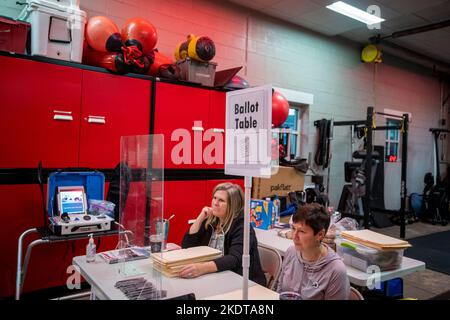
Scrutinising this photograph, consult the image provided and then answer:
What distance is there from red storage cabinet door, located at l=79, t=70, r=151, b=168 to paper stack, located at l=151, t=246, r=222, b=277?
1.53m

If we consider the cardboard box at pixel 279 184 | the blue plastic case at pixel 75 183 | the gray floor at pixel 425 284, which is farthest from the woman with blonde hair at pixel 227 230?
the gray floor at pixel 425 284

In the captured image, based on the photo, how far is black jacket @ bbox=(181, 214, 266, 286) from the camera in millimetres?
1826

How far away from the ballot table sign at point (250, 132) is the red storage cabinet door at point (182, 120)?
2.11 m

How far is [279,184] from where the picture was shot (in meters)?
4.53

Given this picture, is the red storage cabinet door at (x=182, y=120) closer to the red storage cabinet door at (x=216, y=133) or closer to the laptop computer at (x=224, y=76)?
the red storage cabinet door at (x=216, y=133)

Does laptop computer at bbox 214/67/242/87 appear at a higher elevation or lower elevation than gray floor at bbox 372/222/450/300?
higher

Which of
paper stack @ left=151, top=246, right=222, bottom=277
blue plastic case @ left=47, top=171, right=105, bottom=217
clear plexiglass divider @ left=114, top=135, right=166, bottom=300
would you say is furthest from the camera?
blue plastic case @ left=47, top=171, right=105, bottom=217

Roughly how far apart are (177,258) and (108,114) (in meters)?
1.80

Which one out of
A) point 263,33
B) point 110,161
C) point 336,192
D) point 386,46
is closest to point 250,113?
point 110,161

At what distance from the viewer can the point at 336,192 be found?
20.1 feet

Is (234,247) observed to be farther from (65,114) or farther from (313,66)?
(313,66)

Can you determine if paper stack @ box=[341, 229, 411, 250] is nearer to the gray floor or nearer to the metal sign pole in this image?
the metal sign pole

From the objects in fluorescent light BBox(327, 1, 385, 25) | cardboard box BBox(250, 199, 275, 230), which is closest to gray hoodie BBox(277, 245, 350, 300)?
cardboard box BBox(250, 199, 275, 230)

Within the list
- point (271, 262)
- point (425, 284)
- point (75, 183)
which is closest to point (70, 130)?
point (75, 183)
